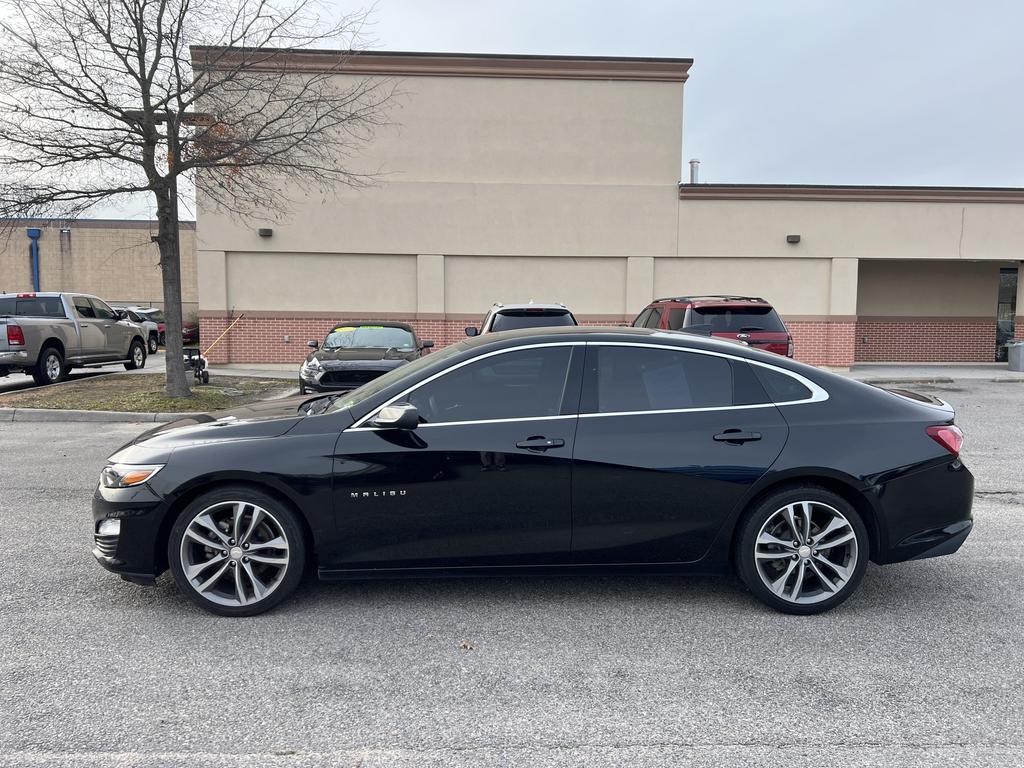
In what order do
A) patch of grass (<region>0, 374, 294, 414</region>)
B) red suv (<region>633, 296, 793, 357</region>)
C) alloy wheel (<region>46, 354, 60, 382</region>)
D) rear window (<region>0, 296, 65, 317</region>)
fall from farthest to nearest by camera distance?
1. rear window (<region>0, 296, 65, 317</region>)
2. alloy wheel (<region>46, 354, 60, 382</region>)
3. patch of grass (<region>0, 374, 294, 414</region>)
4. red suv (<region>633, 296, 793, 357</region>)

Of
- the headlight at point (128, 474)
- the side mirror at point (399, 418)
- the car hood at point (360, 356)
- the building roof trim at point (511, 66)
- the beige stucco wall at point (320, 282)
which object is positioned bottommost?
the headlight at point (128, 474)

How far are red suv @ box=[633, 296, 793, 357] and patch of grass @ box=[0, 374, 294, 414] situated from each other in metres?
7.07

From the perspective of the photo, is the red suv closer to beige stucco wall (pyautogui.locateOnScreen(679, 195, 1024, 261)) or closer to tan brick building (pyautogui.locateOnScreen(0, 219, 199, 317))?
beige stucco wall (pyautogui.locateOnScreen(679, 195, 1024, 261))

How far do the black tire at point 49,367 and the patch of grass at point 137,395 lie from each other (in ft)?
1.50


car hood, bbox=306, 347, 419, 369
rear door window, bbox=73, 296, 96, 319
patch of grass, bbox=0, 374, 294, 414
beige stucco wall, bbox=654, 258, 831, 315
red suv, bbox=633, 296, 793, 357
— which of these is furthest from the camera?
beige stucco wall, bbox=654, 258, 831, 315

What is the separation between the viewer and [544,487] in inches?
153

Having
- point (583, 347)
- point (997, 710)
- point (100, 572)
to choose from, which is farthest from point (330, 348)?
point (997, 710)

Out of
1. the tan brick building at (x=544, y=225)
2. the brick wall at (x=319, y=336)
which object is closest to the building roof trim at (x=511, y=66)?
the tan brick building at (x=544, y=225)

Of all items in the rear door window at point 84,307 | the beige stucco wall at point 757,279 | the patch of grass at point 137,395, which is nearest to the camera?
the patch of grass at point 137,395

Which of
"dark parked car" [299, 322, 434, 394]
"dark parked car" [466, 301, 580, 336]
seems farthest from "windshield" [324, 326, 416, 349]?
"dark parked car" [466, 301, 580, 336]

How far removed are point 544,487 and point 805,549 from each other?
1.45 metres

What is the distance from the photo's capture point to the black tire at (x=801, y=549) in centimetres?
397

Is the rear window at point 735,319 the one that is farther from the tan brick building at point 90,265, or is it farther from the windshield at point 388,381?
the tan brick building at point 90,265

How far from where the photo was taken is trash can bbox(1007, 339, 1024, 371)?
715 inches
